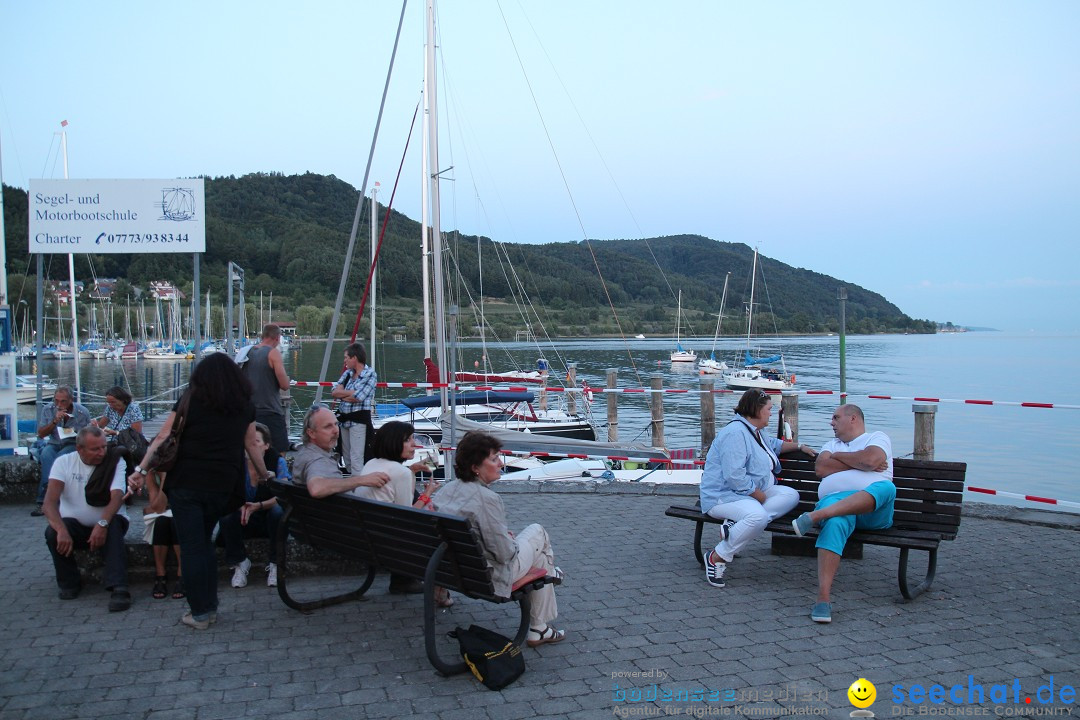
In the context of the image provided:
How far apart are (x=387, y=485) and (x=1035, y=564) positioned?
15.1 feet

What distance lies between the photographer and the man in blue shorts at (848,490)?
4.98m

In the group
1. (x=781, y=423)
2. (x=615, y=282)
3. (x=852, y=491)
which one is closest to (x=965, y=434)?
(x=781, y=423)

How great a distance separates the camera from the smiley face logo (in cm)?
363

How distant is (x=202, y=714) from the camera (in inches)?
140

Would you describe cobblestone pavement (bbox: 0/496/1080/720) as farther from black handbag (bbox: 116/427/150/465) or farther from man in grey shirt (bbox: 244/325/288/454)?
man in grey shirt (bbox: 244/325/288/454)

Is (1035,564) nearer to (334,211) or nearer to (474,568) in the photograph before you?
(474,568)

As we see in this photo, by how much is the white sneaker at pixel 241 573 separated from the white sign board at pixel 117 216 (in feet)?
14.7

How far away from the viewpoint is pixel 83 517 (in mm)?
5098

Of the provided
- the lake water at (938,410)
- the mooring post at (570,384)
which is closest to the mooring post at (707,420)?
the lake water at (938,410)

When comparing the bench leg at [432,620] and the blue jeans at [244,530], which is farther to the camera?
the blue jeans at [244,530]

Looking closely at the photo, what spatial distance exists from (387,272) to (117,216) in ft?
72.8

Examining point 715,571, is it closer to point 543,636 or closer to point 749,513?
point 749,513

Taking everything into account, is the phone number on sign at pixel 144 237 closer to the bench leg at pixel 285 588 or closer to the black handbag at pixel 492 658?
the bench leg at pixel 285 588

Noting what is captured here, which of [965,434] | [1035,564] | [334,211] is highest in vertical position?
[334,211]
